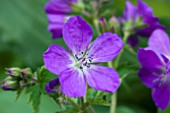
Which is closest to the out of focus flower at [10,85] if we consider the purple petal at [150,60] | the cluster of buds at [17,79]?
the cluster of buds at [17,79]

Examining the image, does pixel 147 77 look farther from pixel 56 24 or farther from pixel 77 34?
pixel 56 24

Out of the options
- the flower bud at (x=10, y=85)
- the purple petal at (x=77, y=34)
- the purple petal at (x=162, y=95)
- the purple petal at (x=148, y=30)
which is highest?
the purple petal at (x=148, y=30)

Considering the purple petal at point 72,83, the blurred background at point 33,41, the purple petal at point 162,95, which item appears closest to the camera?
the purple petal at point 72,83

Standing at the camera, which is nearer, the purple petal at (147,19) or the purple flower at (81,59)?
the purple flower at (81,59)

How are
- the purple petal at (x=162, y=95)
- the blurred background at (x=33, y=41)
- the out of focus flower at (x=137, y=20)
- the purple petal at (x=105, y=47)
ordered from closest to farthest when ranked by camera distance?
the purple petal at (x=105, y=47)
the purple petal at (x=162, y=95)
the out of focus flower at (x=137, y=20)
the blurred background at (x=33, y=41)

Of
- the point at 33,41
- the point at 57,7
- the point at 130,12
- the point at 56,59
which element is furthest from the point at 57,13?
the point at 33,41

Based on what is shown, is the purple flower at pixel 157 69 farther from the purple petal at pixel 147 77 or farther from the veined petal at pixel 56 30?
the veined petal at pixel 56 30

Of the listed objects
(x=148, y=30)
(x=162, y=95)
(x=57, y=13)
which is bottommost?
(x=162, y=95)
